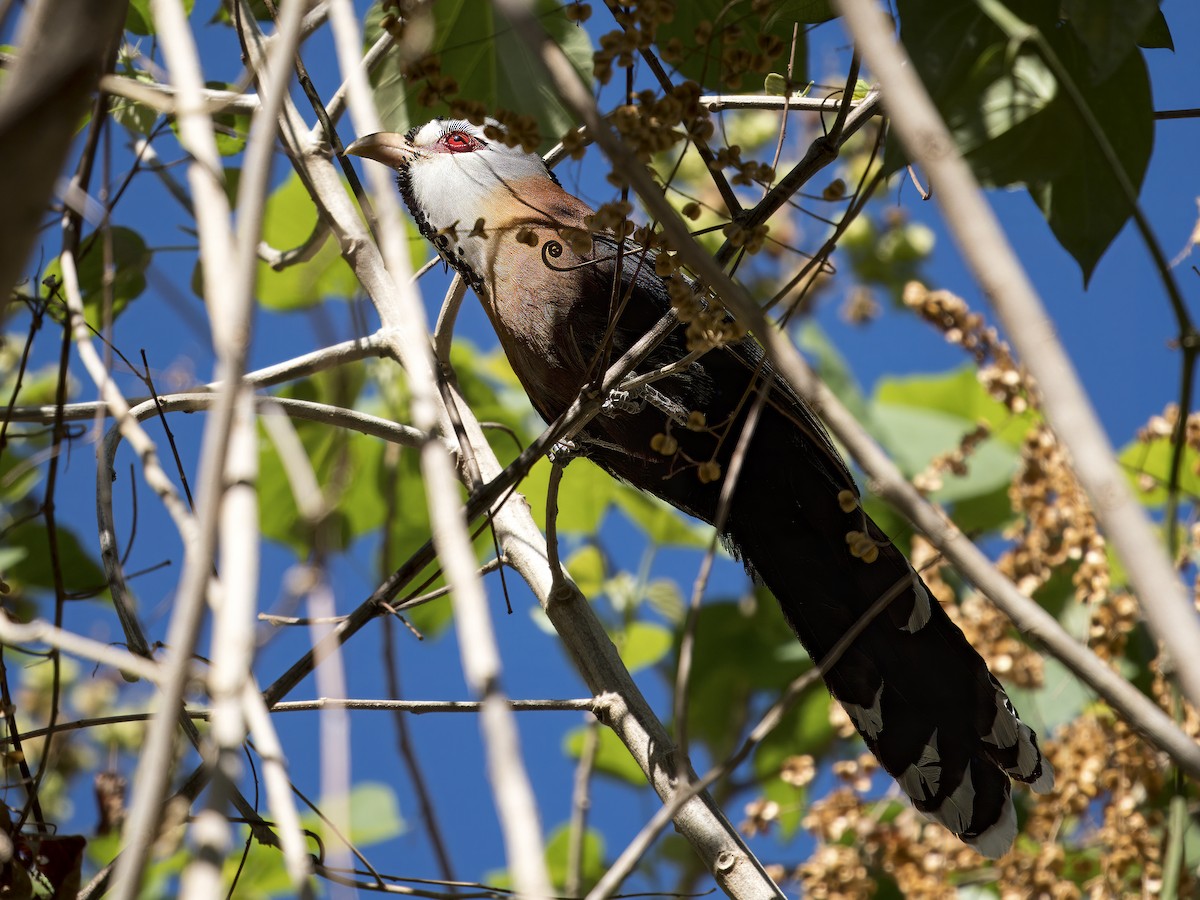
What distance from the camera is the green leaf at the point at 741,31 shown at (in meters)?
1.48

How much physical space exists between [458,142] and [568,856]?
2.11m

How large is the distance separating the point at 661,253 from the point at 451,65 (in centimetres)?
87

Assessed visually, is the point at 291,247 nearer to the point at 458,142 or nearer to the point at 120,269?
the point at 458,142

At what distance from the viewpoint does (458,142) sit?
117 inches

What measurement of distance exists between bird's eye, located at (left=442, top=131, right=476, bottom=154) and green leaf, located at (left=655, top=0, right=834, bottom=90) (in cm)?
118

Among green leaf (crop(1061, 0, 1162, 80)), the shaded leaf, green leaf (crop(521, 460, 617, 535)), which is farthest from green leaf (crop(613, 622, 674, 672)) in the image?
green leaf (crop(1061, 0, 1162, 80))

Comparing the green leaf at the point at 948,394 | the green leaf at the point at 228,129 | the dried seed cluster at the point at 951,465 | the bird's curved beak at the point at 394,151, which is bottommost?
the green leaf at the point at 948,394

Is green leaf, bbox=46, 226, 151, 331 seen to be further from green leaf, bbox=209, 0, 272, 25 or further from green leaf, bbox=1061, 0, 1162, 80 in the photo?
green leaf, bbox=1061, 0, 1162, 80

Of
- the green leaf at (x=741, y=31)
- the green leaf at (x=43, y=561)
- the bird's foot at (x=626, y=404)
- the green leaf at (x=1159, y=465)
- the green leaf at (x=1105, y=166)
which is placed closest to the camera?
the green leaf at (x=1105, y=166)

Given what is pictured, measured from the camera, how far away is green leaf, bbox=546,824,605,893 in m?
3.61

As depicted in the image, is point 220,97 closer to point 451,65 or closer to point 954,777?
point 451,65

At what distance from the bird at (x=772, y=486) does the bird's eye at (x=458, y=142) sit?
0.13m

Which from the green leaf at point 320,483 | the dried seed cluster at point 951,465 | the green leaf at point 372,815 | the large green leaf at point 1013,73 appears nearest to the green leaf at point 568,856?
the green leaf at point 372,815

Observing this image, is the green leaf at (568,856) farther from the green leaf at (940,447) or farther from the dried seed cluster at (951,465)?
the dried seed cluster at (951,465)
